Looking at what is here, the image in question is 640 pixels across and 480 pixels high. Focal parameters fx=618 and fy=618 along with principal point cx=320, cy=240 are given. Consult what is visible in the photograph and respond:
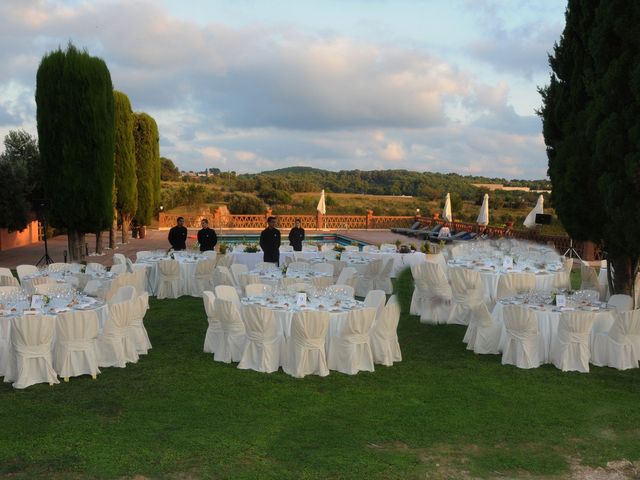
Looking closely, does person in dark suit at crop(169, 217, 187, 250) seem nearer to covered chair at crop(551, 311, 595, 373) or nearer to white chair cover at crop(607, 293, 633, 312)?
covered chair at crop(551, 311, 595, 373)

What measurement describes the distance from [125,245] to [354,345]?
16.9 m

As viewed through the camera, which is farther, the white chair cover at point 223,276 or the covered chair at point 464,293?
the white chair cover at point 223,276

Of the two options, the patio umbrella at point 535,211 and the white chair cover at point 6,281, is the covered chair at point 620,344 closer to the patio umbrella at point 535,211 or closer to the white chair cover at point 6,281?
the white chair cover at point 6,281

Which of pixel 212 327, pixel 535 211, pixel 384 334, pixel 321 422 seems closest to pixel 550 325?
pixel 384 334

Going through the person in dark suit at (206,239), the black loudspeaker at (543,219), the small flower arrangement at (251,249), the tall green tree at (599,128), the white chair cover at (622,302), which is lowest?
the white chair cover at (622,302)

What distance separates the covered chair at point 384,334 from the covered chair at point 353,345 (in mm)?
283

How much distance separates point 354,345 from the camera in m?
7.50

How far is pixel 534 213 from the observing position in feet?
67.1

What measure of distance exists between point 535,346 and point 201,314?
19.1 feet

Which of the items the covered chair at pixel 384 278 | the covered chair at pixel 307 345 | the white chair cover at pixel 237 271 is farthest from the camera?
the covered chair at pixel 384 278

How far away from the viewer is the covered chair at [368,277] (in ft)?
43.6

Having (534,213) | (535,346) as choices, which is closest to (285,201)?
(534,213)

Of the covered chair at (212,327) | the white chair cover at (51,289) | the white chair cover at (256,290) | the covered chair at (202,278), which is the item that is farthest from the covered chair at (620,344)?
the covered chair at (202,278)

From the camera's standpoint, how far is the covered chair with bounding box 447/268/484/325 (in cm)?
1018
